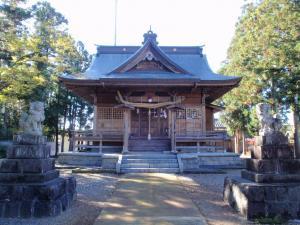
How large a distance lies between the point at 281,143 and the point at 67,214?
5.19 meters

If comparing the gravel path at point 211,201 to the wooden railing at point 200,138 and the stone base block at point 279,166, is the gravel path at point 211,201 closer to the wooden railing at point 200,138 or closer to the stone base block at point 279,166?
the stone base block at point 279,166

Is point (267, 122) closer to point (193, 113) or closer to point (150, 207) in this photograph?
point (150, 207)

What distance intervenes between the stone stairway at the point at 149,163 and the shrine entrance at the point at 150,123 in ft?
13.4

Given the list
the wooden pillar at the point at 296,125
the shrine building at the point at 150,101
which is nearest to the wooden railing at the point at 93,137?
the shrine building at the point at 150,101

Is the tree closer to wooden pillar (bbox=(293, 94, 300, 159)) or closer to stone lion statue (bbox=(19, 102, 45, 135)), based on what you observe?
wooden pillar (bbox=(293, 94, 300, 159))

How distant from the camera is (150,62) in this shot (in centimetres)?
2067

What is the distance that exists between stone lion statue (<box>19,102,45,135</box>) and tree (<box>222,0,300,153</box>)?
13.5 metres

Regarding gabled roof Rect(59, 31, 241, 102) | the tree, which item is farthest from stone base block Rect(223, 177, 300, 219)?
gabled roof Rect(59, 31, 241, 102)

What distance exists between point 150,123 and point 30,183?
1391 cm

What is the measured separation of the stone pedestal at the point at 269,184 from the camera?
238 inches

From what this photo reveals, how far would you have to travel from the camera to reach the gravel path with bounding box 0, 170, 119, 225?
19.1 ft

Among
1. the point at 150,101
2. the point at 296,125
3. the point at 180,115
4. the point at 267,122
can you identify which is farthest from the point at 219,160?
the point at 267,122

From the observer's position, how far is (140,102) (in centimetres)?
1950

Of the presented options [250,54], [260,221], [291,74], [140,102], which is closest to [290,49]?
[291,74]
